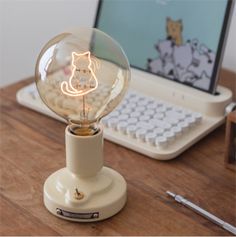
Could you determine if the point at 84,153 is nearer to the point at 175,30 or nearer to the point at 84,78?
the point at 84,78

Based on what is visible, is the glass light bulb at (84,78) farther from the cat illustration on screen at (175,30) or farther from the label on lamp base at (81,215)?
the cat illustration on screen at (175,30)

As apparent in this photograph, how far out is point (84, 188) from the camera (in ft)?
2.25

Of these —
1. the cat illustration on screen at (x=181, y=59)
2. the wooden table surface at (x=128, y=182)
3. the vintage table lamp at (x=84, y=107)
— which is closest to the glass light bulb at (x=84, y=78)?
the vintage table lamp at (x=84, y=107)

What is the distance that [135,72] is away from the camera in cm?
96

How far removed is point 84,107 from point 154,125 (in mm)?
159

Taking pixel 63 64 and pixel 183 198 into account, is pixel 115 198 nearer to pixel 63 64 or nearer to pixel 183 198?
pixel 183 198

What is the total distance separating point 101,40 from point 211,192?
0.75 feet

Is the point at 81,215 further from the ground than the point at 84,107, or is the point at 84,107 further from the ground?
the point at 84,107

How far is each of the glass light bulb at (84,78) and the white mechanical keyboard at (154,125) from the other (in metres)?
0.11

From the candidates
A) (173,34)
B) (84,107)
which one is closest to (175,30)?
(173,34)

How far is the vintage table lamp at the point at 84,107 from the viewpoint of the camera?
67cm

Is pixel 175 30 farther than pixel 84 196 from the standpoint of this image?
Yes

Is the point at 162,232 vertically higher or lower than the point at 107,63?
lower

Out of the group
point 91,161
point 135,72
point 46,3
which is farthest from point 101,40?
point 46,3
